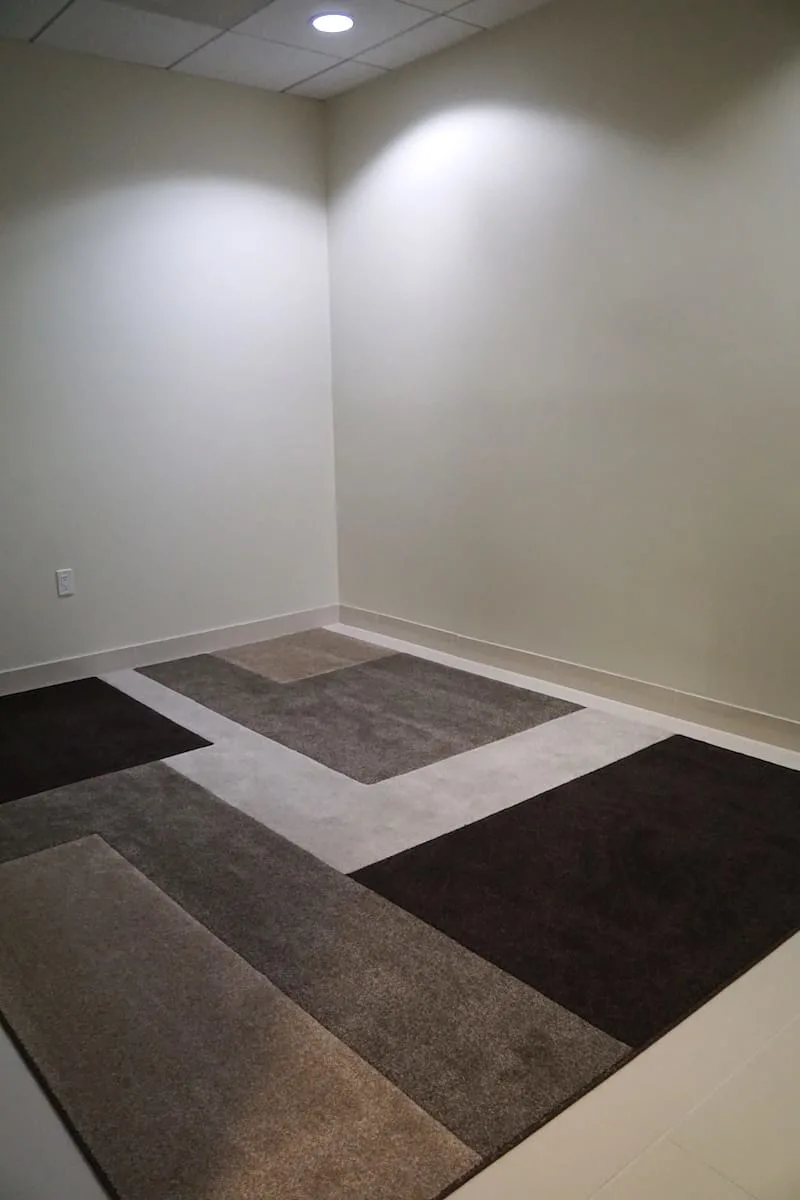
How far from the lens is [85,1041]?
190 cm

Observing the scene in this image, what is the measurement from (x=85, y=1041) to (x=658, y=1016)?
3.79ft

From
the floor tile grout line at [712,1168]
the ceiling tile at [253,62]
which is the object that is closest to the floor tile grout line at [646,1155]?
the floor tile grout line at [712,1168]

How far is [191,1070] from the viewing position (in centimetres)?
181

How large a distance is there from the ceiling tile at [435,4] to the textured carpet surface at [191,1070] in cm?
312

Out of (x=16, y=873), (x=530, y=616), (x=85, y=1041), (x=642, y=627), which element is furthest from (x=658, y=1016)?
(x=530, y=616)

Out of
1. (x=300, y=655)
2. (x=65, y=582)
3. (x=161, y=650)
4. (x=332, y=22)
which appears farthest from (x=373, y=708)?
(x=332, y=22)

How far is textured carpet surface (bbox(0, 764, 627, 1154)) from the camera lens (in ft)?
5.81

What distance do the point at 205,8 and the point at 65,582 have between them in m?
2.28

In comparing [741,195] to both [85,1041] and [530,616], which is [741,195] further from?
[85,1041]

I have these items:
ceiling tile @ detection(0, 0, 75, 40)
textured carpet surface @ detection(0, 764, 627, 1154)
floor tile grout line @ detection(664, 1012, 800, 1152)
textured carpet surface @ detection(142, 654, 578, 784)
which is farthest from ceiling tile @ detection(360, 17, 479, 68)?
floor tile grout line @ detection(664, 1012, 800, 1152)

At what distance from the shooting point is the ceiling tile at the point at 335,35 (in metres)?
3.39

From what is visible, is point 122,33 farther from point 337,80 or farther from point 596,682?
point 596,682

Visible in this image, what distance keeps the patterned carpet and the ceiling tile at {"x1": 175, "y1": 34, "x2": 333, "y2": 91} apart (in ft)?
8.61

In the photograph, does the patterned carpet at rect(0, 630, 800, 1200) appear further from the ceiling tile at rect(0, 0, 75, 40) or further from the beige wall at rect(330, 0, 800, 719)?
the ceiling tile at rect(0, 0, 75, 40)
